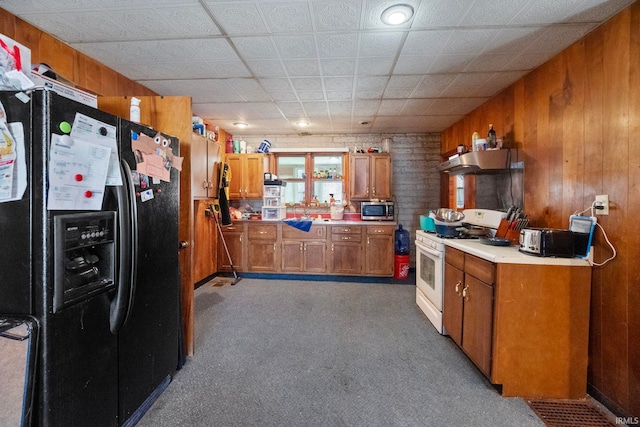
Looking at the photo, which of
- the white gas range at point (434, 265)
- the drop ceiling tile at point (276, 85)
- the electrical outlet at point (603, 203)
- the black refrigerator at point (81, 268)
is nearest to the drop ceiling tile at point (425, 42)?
the drop ceiling tile at point (276, 85)

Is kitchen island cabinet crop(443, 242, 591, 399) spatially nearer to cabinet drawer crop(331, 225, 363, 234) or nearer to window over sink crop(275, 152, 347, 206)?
cabinet drawer crop(331, 225, 363, 234)

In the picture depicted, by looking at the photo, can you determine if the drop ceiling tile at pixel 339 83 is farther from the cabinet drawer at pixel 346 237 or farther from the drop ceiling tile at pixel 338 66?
the cabinet drawer at pixel 346 237

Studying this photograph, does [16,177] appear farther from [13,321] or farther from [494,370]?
[494,370]

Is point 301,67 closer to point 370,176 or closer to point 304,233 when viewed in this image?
point 370,176

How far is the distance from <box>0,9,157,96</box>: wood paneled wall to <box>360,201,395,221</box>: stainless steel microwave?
3255 mm

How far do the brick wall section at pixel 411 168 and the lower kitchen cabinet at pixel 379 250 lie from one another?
774 millimetres

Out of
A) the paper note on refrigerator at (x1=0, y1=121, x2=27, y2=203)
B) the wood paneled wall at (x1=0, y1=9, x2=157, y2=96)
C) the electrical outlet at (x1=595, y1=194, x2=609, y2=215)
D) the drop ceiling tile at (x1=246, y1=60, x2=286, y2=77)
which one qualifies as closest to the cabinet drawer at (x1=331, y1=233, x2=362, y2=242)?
the drop ceiling tile at (x1=246, y1=60, x2=286, y2=77)

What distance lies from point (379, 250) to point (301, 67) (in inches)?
107

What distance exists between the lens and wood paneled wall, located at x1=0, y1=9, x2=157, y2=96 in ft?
5.71

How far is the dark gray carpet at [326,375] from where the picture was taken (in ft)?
5.11

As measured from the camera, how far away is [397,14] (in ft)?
5.58

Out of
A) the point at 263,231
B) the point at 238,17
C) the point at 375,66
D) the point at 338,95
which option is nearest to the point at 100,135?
the point at 238,17

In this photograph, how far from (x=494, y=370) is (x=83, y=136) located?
2.55m

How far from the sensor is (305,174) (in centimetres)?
472
